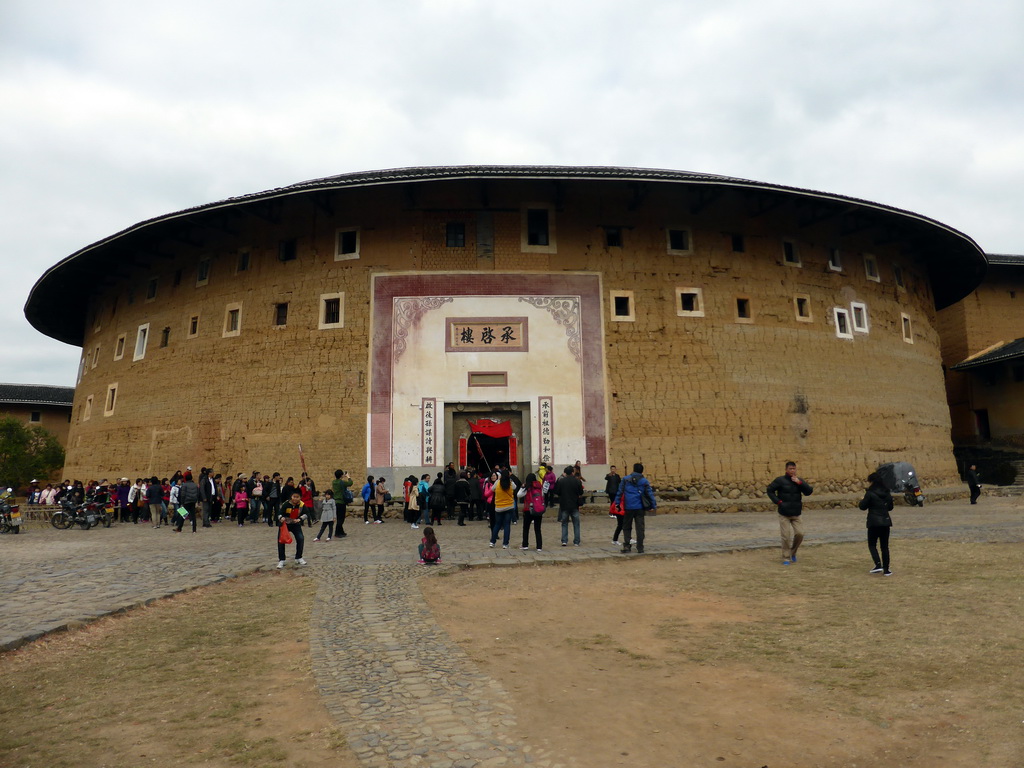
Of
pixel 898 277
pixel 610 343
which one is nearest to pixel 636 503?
pixel 610 343

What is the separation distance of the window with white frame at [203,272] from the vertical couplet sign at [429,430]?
9.04 metres

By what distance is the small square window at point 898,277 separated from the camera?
23.8m

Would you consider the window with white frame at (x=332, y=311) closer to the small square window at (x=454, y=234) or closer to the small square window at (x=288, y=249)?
the small square window at (x=288, y=249)

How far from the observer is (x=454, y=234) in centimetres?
1972

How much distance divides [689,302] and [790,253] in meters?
4.10

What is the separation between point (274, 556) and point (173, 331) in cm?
1451

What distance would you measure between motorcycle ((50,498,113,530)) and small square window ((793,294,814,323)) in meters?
Result: 20.1

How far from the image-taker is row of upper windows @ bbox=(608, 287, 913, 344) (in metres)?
19.6

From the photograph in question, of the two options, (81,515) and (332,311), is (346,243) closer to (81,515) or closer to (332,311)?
(332,311)

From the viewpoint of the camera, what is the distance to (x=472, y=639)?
582cm

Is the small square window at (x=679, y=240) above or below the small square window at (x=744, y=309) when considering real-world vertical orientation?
above

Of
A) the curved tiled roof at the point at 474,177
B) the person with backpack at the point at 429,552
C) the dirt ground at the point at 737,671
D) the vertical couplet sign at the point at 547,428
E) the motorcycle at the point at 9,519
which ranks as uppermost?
the curved tiled roof at the point at 474,177

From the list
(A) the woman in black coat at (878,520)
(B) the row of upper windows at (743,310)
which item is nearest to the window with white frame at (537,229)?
(B) the row of upper windows at (743,310)

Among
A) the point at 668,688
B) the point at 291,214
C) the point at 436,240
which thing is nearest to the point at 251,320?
the point at 291,214
